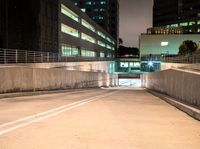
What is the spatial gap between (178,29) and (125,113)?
103336mm

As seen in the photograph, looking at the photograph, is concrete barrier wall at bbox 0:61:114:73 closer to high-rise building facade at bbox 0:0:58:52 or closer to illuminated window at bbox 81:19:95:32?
high-rise building facade at bbox 0:0:58:52

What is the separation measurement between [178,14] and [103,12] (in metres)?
39.9

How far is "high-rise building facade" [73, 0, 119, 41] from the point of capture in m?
158

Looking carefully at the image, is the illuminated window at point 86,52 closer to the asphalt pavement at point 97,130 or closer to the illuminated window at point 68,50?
the illuminated window at point 68,50

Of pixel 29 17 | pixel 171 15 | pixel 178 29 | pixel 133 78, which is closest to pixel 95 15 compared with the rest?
pixel 171 15

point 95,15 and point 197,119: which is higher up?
point 95,15

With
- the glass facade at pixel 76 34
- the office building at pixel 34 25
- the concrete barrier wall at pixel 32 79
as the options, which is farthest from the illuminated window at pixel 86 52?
the concrete barrier wall at pixel 32 79

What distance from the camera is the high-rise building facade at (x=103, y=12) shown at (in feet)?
520

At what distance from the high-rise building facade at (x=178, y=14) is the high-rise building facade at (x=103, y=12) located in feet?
77.3

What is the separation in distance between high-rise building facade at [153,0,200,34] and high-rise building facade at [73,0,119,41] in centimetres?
2357

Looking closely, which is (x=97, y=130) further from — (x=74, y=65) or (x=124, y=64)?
(x=124, y=64)

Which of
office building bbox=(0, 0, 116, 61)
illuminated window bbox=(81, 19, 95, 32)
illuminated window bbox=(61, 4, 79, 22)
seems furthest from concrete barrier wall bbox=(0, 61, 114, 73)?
illuminated window bbox=(81, 19, 95, 32)

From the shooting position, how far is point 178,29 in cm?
10781

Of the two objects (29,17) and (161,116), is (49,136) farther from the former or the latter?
(29,17)
